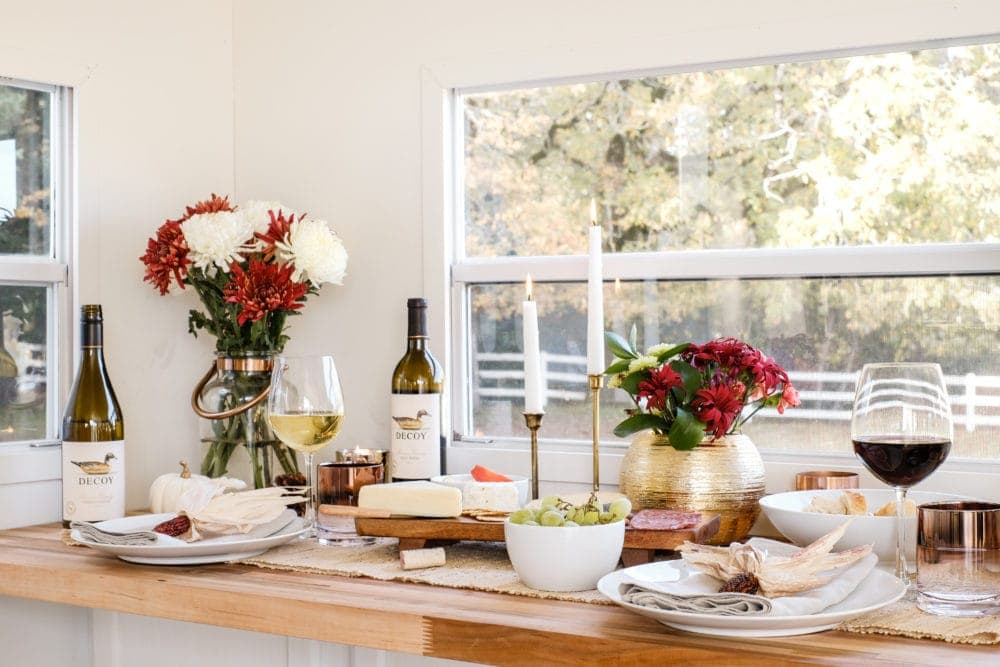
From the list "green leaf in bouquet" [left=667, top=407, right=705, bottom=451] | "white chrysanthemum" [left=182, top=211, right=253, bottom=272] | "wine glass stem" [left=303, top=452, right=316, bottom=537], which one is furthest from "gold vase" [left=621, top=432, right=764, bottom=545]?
"white chrysanthemum" [left=182, top=211, right=253, bottom=272]

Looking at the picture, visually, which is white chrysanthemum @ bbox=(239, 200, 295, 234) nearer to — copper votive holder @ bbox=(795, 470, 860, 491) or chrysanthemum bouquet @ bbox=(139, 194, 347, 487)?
chrysanthemum bouquet @ bbox=(139, 194, 347, 487)

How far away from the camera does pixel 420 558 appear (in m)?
1.48

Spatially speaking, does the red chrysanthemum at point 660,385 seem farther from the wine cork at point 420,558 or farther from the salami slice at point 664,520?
the wine cork at point 420,558

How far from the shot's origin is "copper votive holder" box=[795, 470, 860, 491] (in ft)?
5.26

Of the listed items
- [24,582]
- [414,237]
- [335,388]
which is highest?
[414,237]

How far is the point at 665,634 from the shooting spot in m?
1.14

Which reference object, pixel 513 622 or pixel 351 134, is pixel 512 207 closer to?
pixel 351 134

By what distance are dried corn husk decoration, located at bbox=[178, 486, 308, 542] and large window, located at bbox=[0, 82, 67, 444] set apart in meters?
0.50

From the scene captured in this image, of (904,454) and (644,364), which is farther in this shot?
(644,364)

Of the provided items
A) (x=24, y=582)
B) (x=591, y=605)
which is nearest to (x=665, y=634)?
(x=591, y=605)

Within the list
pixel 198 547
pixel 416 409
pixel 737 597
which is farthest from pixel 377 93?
pixel 737 597

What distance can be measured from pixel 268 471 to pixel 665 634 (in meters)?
0.97

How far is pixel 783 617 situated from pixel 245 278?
3.63 feet

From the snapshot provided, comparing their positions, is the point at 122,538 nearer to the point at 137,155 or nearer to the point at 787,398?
the point at 137,155
